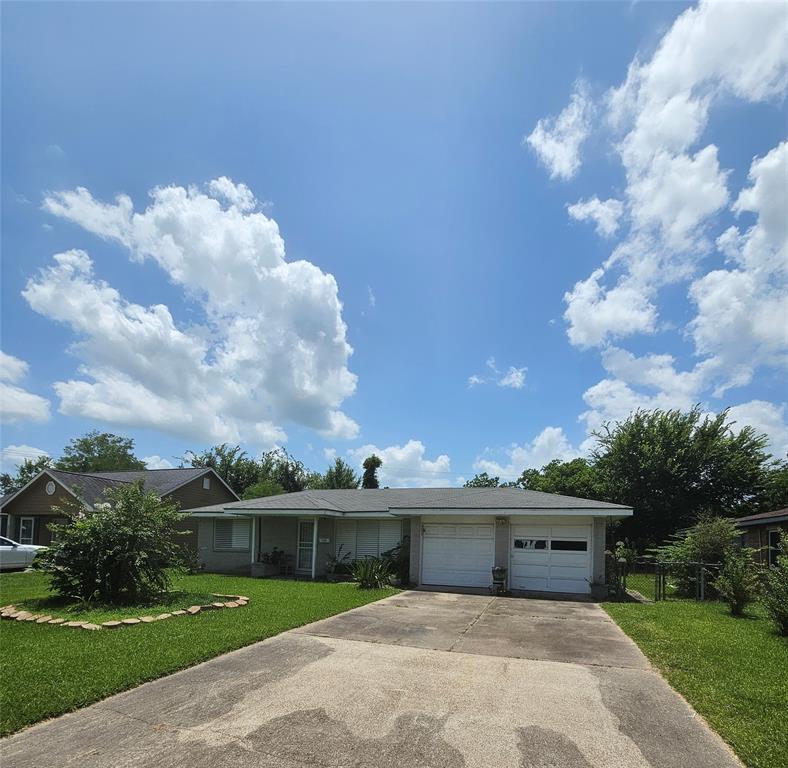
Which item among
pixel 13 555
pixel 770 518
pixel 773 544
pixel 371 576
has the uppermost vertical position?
pixel 770 518

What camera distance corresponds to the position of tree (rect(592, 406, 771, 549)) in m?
29.0

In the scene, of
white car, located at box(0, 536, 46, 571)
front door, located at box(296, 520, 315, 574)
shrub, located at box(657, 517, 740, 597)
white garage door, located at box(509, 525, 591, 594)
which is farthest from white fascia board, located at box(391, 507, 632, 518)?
white car, located at box(0, 536, 46, 571)

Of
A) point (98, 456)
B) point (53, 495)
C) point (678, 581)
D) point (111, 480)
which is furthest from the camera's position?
point (98, 456)

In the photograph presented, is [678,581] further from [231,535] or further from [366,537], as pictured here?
[231,535]

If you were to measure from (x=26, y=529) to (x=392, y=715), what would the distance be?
3053cm

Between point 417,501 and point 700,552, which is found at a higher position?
point 417,501

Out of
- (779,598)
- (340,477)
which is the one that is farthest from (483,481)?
(779,598)

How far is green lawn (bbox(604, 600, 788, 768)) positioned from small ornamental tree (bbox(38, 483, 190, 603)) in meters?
9.38

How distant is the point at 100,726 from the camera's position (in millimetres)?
4633

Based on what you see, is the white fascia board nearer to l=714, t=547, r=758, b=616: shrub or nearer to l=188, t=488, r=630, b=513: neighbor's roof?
l=188, t=488, r=630, b=513: neighbor's roof

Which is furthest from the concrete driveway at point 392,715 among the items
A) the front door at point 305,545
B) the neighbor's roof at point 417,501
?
the front door at point 305,545

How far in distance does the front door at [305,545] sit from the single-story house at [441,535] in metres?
0.04

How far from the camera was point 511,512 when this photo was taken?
14.9m

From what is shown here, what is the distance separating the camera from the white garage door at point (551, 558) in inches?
588
